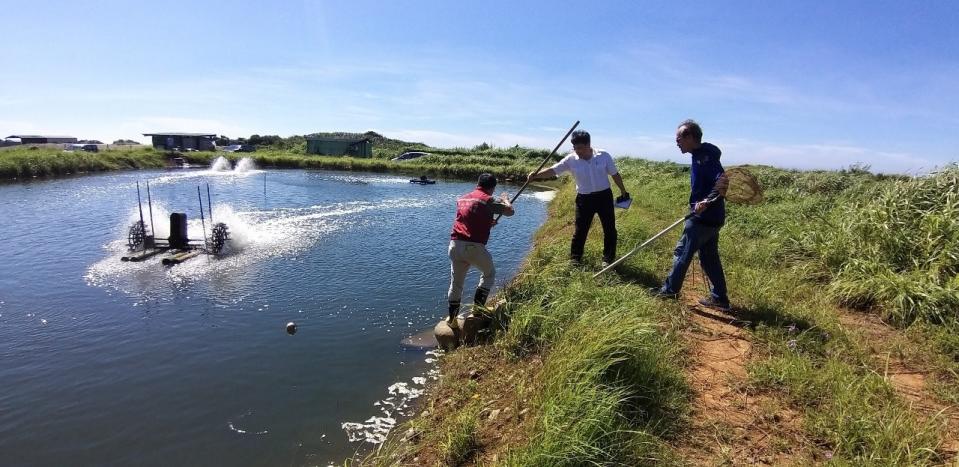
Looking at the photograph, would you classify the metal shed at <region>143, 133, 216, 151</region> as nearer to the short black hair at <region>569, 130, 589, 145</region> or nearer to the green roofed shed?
the green roofed shed

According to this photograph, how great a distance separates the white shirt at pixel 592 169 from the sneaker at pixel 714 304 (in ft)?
7.05

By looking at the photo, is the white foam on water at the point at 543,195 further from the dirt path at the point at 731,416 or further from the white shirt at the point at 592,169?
the dirt path at the point at 731,416

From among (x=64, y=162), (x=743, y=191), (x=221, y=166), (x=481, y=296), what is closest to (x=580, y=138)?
(x=481, y=296)

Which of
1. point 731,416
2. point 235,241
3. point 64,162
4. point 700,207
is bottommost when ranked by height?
point 235,241

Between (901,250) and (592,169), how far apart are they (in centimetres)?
446

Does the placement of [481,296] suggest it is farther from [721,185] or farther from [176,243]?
[176,243]

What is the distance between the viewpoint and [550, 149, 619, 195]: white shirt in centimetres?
706

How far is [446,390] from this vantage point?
5.77 m

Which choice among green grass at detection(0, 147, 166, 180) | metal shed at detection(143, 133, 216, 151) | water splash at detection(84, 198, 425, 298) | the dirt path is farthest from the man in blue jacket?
metal shed at detection(143, 133, 216, 151)

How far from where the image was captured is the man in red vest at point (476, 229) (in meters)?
6.38

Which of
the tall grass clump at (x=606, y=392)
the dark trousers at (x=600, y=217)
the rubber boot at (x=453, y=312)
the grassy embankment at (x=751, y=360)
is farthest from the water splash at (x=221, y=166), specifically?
the tall grass clump at (x=606, y=392)

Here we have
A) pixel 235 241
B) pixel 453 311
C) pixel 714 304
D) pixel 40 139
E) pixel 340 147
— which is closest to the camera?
pixel 714 304

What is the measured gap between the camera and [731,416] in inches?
153

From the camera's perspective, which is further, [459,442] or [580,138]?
[580,138]
